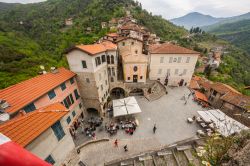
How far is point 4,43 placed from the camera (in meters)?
51.2

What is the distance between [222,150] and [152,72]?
2381 cm

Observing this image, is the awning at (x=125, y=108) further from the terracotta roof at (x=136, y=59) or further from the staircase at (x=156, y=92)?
the terracotta roof at (x=136, y=59)

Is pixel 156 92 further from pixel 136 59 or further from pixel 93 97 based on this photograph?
pixel 93 97

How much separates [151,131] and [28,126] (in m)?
16.0

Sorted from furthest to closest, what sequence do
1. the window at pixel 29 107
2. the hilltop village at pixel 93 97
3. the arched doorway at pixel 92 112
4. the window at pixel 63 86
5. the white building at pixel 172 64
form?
the white building at pixel 172 64
the arched doorway at pixel 92 112
the window at pixel 63 86
the window at pixel 29 107
the hilltop village at pixel 93 97

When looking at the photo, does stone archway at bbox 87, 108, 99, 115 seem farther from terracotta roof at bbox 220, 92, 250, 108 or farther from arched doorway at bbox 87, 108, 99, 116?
terracotta roof at bbox 220, 92, 250, 108

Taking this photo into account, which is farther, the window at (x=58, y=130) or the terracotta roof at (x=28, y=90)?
the terracotta roof at (x=28, y=90)

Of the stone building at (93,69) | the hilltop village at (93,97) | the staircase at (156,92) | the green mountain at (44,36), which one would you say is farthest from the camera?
the green mountain at (44,36)

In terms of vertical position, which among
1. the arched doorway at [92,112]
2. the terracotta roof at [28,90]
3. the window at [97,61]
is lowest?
the arched doorway at [92,112]

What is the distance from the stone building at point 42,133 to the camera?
27.6 feet

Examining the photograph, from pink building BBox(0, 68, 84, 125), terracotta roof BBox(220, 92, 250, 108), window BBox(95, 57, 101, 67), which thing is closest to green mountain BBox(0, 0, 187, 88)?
pink building BBox(0, 68, 84, 125)

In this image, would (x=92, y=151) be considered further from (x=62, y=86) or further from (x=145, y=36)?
(x=145, y=36)

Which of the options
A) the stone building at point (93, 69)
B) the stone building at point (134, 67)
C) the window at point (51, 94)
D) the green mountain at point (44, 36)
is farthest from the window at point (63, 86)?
the green mountain at point (44, 36)

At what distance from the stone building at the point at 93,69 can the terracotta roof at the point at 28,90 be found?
2.66m
